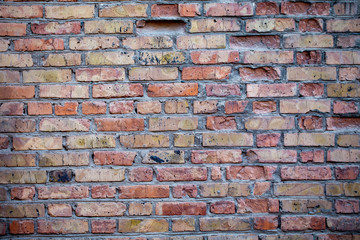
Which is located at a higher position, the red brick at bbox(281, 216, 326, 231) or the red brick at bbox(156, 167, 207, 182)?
the red brick at bbox(156, 167, 207, 182)

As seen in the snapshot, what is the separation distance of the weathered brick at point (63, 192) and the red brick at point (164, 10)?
37.5 inches

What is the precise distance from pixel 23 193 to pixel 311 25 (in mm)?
1685

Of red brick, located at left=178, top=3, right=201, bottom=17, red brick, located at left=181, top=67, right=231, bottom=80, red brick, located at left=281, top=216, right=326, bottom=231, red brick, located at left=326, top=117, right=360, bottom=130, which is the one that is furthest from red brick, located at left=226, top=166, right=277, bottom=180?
red brick, located at left=178, top=3, right=201, bottom=17

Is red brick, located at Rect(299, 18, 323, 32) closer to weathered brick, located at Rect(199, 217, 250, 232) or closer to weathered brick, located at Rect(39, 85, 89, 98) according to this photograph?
weathered brick, located at Rect(199, 217, 250, 232)

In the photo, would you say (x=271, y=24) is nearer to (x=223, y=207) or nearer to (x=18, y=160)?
(x=223, y=207)

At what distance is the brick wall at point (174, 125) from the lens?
1071mm

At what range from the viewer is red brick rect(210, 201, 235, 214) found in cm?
108


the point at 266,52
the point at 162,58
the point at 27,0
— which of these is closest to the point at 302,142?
the point at 266,52


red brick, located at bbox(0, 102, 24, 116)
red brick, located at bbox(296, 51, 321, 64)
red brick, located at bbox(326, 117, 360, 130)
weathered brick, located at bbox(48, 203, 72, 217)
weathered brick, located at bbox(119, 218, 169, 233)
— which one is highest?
red brick, located at bbox(296, 51, 321, 64)

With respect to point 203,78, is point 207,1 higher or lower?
higher

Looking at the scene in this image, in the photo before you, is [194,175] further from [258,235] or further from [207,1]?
[207,1]

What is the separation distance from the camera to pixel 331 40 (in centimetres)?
107

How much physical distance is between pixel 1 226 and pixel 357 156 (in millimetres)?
1832

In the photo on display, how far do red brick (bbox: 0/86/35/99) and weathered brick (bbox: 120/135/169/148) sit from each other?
514mm
